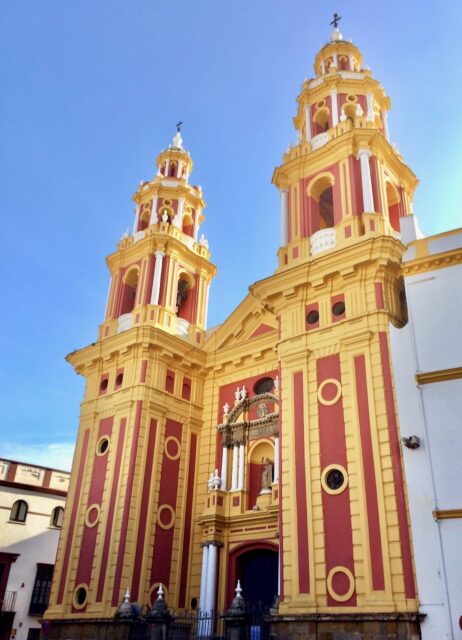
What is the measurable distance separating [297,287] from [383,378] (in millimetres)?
4112

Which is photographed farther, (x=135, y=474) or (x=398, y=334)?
(x=135, y=474)

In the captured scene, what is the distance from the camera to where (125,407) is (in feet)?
70.8

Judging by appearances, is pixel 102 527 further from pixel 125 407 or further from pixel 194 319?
pixel 194 319

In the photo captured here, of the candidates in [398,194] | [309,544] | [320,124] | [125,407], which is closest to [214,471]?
[125,407]

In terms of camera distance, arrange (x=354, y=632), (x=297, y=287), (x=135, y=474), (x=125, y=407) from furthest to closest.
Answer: (x=125, y=407) < (x=135, y=474) < (x=297, y=287) < (x=354, y=632)

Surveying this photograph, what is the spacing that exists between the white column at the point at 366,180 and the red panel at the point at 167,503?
9.78 m

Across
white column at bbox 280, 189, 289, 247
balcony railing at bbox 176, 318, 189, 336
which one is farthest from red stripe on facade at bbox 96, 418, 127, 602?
white column at bbox 280, 189, 289, 247

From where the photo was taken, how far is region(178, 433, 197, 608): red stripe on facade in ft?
65.5

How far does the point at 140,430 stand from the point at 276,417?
14.6 ft

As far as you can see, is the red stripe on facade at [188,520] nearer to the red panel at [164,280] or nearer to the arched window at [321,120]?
the red panel at [164,280]

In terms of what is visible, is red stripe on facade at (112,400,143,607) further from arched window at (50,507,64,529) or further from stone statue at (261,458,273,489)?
arched window at (50,507,64,529)

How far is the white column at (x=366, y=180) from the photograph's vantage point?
19.2 meters

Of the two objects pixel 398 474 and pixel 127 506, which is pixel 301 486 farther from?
pixel 127 506

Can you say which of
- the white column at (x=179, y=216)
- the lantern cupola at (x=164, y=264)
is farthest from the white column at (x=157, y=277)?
the white column at (x=179, y=216)
